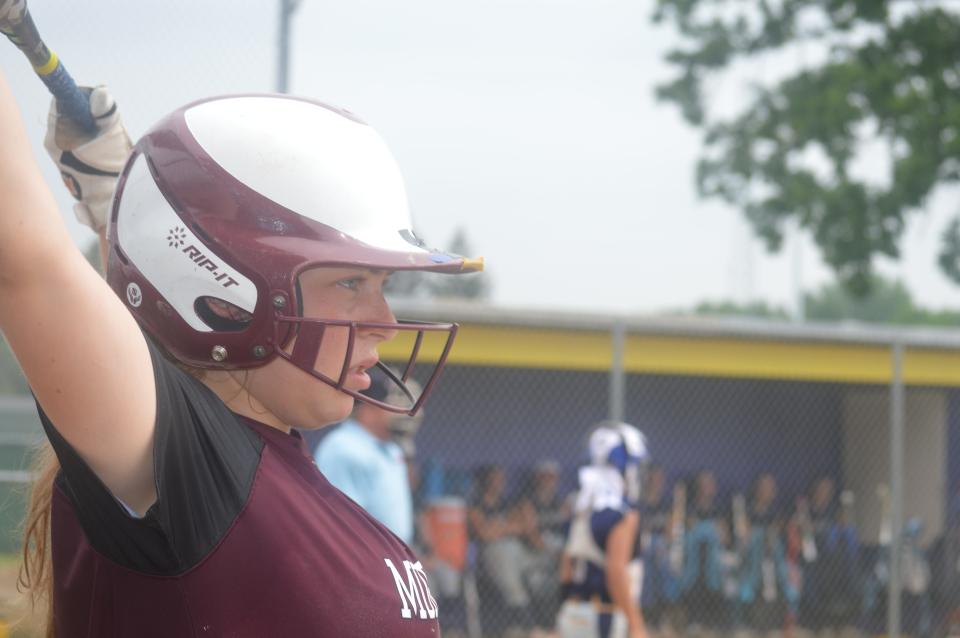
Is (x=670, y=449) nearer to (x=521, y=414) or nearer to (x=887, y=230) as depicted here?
(x=521, y=414)

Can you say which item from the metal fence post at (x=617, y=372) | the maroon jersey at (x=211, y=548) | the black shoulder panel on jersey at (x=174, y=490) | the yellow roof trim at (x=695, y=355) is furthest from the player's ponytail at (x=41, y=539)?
the yellow roof trim at (x=695, y=355)

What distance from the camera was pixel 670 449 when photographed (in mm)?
12320

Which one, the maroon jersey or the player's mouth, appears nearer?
the maroon jersey

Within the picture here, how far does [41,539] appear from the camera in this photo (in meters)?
1.66

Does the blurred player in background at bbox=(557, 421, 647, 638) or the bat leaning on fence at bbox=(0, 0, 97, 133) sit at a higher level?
the bat leaning on fence at bbox=(0, 0, 97, 133)

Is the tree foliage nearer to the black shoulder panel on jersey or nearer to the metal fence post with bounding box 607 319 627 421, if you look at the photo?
the metal fence post with bounding box 607 319 627 421

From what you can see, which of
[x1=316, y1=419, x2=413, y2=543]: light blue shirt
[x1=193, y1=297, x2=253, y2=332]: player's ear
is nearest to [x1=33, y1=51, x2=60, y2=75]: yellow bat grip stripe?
[x1=193, y1=297, x2=253, y2=332]: player's ear

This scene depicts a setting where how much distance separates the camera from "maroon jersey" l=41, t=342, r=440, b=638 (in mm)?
1299

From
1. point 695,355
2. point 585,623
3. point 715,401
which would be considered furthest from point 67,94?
point 715,401

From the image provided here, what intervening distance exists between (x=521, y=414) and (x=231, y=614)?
10581 mm

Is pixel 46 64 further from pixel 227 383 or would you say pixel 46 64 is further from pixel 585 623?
pixel 585 623

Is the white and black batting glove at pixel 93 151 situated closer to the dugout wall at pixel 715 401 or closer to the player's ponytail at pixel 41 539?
the player's ponytail at pixel 41 539

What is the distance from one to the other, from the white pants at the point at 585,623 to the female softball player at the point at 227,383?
5139 mm

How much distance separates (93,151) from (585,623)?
5.19m
